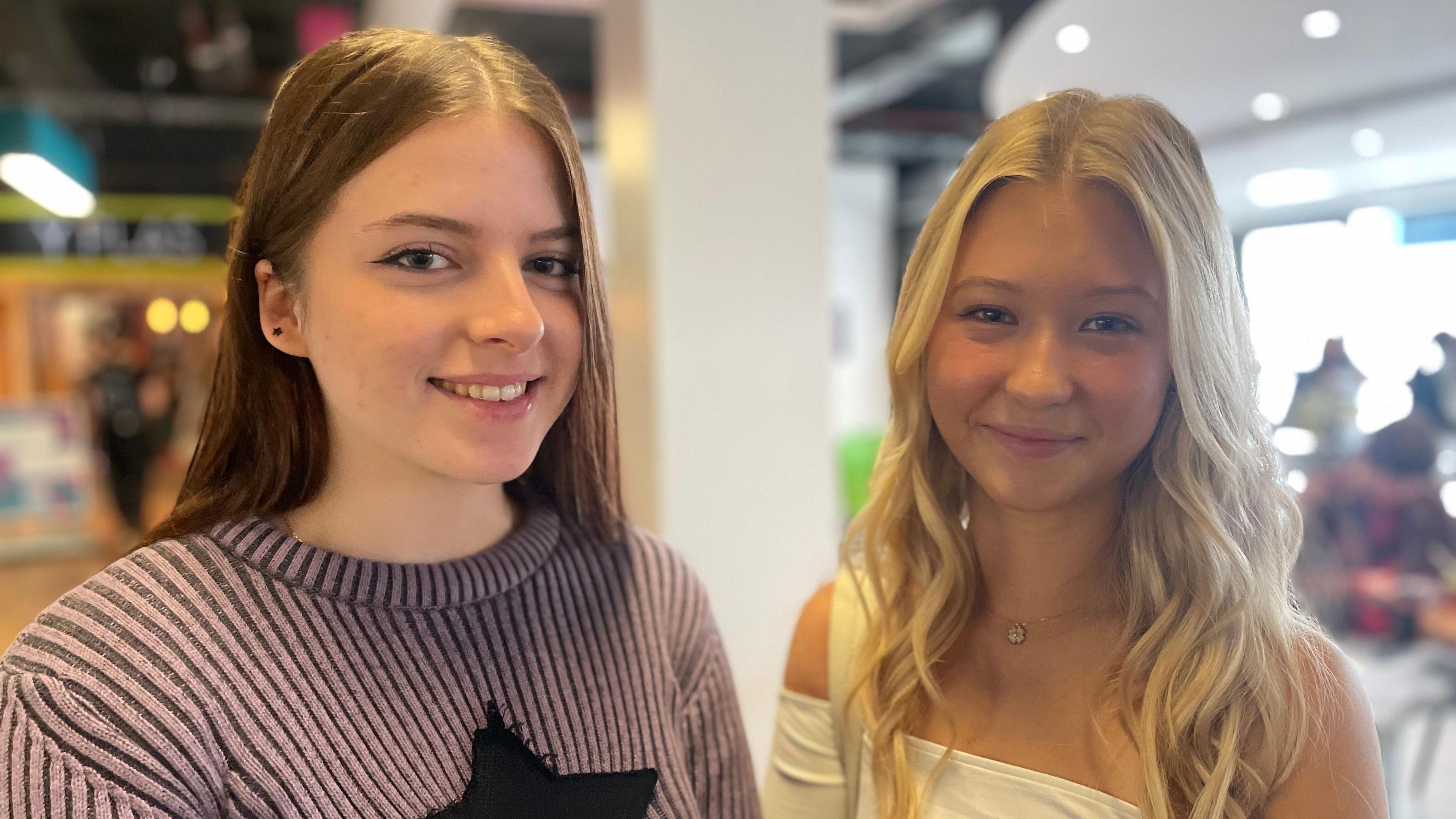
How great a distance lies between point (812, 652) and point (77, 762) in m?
0.87

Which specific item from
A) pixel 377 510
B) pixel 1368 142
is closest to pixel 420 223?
pixel 377 510

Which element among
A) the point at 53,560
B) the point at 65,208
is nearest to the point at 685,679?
the point at 65,208

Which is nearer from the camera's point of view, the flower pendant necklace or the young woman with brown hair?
the young woman with brown hair

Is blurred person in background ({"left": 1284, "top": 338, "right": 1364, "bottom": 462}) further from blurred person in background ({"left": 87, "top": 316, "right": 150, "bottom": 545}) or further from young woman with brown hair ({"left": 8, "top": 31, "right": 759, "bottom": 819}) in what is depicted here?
blurred person in background ({"left": 87, "top": 316, "right": 150, "bottom": 545})

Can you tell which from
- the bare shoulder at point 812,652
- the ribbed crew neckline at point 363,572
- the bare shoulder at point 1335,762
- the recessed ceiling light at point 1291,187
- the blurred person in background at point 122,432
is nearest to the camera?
the bare shoulder at point 1335,762

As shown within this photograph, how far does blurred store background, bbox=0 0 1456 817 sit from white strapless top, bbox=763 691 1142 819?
59 cm

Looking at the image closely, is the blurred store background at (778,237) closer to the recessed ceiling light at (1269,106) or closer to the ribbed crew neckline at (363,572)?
the recessed ceiling light at (1269,106)

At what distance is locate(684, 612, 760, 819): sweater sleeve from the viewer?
56.2 inches

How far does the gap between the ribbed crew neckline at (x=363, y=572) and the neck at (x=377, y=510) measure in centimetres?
2

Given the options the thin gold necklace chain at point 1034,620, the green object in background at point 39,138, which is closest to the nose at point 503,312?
the thin gold necklace chain at point 1034,620

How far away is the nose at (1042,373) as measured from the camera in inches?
46.3

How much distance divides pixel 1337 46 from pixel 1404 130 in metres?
1.35

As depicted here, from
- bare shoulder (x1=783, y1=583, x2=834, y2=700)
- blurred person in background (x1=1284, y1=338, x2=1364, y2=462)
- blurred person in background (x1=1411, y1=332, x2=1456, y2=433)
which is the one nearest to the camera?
bare shoulder (x1=783, y1=583, x2=834, y2=700)

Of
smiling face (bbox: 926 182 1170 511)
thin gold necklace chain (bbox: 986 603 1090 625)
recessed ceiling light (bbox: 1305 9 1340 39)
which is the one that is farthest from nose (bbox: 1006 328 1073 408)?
recessed ceiling light (bbox: 1305 9 1340 39)
